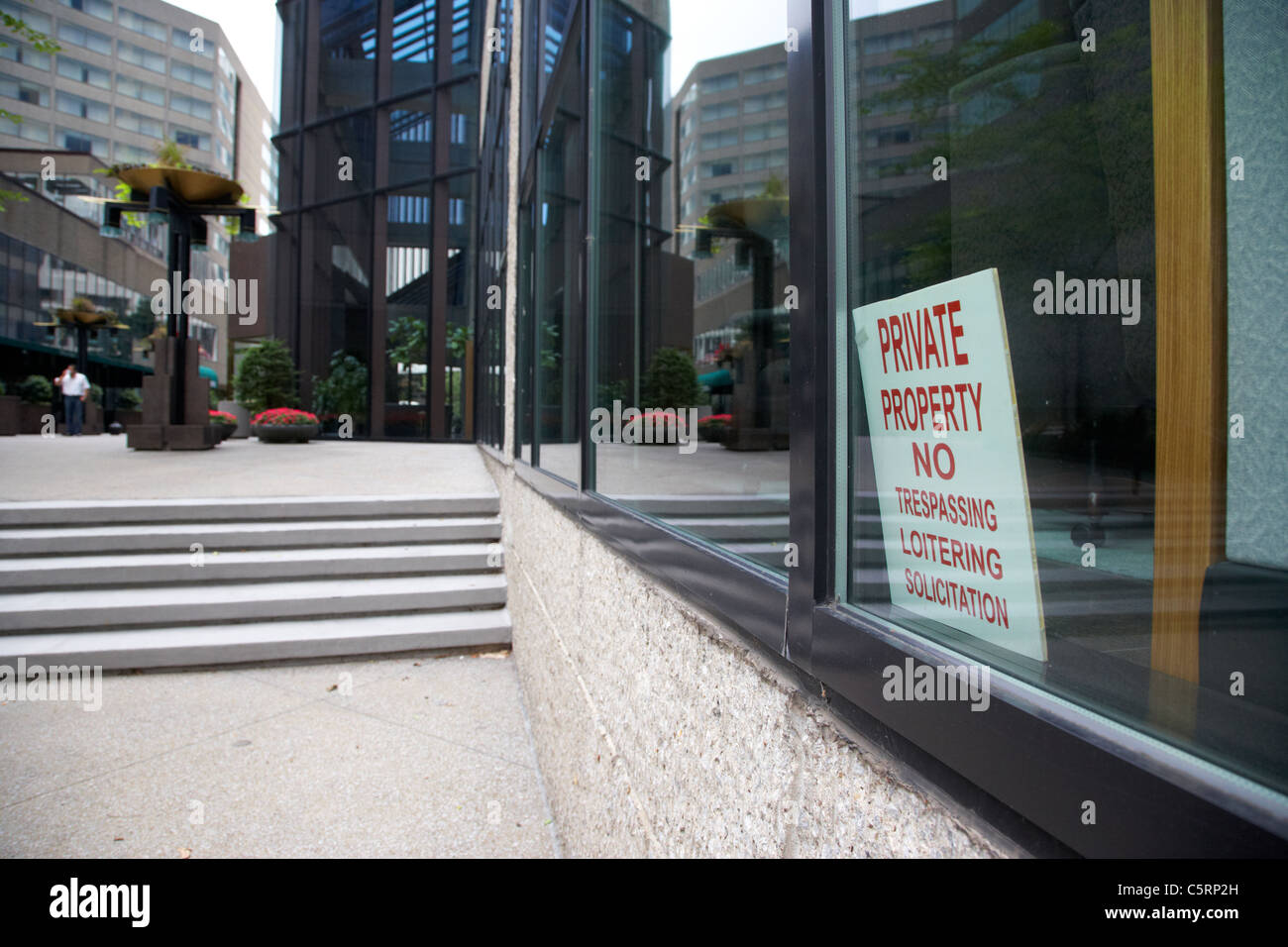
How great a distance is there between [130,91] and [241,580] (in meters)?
67.3

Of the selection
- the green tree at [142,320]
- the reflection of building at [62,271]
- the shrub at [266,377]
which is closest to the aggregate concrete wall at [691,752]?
the shrub at [266,377]

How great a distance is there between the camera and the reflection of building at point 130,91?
169ft

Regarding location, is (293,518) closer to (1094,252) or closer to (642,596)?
(642,596)

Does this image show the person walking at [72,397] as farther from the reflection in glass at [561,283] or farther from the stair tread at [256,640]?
the reflection in glass at [561,283]

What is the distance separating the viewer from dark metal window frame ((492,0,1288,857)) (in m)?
0.49

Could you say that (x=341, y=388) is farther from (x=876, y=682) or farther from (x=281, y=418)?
(x=876, y=682)

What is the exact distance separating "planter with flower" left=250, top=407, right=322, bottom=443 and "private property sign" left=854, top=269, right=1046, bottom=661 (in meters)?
17.7

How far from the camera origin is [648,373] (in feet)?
7.31

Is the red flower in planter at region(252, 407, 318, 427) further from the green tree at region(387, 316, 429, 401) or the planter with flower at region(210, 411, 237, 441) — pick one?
the green tree at region(387, 316, 429, 401)

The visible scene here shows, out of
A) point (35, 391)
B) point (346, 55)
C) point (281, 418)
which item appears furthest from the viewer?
point (35, 391)

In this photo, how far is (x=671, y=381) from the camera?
2.03 metres

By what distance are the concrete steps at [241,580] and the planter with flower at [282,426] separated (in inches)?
422

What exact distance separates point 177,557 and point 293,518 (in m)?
0.98

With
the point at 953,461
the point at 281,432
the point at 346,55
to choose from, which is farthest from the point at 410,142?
the point at 953,461
